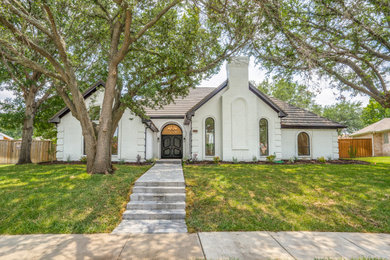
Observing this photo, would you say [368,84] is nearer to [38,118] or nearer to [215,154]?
[215,154]

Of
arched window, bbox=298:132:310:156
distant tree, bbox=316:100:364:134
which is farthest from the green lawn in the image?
distant tree, bbox=316:100:364:134

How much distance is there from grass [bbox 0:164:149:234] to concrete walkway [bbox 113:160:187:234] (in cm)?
32

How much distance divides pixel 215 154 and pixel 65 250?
11.3 meters

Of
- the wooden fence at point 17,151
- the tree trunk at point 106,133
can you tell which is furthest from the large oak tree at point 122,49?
the wooden fence at point 17,151

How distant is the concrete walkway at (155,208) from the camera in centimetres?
490

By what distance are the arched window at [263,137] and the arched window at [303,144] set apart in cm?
357

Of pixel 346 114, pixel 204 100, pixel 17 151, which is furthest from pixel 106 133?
pixel 346 114

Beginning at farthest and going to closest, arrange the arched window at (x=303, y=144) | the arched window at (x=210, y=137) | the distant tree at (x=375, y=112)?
1. the distant tree at (x=375, y=112)
2. the arched window at (x=303, y=144)
3. the arched window at (x=210, y=137)

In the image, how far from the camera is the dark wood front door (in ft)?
56.8

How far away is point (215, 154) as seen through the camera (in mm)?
14375

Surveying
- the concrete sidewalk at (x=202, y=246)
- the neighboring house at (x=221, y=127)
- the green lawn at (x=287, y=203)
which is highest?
the neighboring house at (x=221, y=127)

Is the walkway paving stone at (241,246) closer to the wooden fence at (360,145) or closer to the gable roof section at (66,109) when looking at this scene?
the gable roof section at (66,109)

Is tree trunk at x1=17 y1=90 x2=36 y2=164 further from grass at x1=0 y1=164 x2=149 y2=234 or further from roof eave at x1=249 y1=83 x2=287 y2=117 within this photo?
roof eave at x1=249 y1=83 x2=287 y2=117

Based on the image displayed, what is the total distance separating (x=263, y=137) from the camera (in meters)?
14.7
